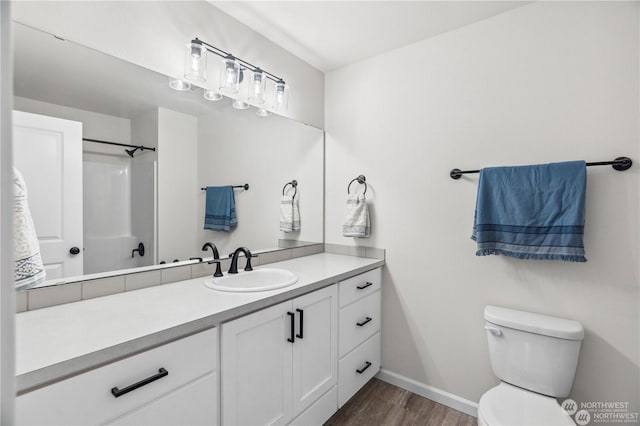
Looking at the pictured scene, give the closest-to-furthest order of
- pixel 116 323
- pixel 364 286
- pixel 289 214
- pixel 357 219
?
pixel 116 323 < pixel 364 286 < pixel 357 219 < pixel 289 214

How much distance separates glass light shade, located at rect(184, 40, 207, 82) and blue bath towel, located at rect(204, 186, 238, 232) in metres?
0.60

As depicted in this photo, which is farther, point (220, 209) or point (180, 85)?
point (220, 209)

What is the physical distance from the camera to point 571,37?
1.55 metres

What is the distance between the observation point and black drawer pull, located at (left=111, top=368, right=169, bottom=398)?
2.80 ft

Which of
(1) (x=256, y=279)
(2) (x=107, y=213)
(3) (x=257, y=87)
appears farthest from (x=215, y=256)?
(3) (x=257, y=87)

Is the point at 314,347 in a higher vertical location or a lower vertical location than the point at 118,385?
lower

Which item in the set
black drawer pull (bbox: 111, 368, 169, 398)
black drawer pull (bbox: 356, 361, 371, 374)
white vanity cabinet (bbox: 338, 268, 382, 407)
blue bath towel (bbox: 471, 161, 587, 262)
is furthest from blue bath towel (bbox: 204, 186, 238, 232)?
blue bath towel (bbox: 471, 161, 587, 262)

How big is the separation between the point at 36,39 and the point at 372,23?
65.4 inches

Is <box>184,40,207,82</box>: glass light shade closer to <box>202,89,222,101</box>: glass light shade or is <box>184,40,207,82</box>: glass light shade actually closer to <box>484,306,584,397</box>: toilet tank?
<box>202,89,222,101</box>: glass light shade

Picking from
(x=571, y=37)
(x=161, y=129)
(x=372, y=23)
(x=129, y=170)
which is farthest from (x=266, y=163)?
(x=571, y=37)

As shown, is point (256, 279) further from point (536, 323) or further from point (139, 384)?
point (536, 323)

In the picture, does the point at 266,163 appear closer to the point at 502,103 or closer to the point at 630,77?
the point at 502,103

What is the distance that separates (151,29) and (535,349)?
2417 millimetres

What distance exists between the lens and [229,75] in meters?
1.73
